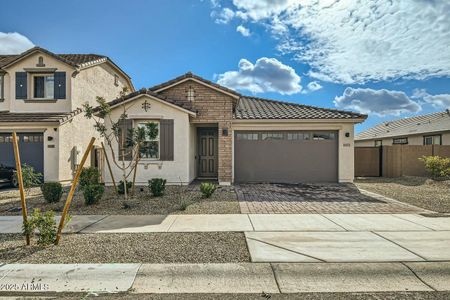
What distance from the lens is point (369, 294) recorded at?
3.43 meters

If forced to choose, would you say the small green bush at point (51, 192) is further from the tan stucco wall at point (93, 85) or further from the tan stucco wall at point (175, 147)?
the tan stucco wall at point (93, 85)

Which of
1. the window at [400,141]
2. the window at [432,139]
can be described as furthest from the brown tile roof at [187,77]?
the window at [400,141]

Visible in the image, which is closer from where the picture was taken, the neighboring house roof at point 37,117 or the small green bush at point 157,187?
the small green bush at point 157,187

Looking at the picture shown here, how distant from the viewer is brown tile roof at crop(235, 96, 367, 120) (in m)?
12.5

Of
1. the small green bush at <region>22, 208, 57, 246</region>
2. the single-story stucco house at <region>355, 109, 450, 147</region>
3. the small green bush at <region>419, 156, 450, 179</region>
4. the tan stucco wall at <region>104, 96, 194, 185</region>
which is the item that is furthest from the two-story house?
the single-story stucco house at <region>355, 109, 450, 147</region>

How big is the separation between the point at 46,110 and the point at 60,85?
5.34ft

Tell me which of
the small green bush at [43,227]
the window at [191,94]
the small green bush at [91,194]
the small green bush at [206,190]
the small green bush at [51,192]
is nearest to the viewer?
the small green bush at [43,227]

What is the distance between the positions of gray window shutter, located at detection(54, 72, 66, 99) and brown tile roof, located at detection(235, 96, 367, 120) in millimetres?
9963

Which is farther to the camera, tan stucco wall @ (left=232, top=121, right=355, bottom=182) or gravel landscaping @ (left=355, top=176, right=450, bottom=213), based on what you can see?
tan stucco wall @ (left=232, top=121, right=355, bottom=182)

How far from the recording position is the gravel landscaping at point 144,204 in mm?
7625

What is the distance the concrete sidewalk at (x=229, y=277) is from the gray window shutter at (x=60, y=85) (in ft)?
43.1

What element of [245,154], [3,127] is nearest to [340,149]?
[245,154]

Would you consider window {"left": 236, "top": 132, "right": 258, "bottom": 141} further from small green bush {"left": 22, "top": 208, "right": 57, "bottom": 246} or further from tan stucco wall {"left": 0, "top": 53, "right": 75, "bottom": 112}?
tan stucco wall {"left": 0, "top": 53, "right": 75, "bottom": 112}

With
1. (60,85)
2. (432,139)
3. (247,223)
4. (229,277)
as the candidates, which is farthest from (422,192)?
(60,85)
